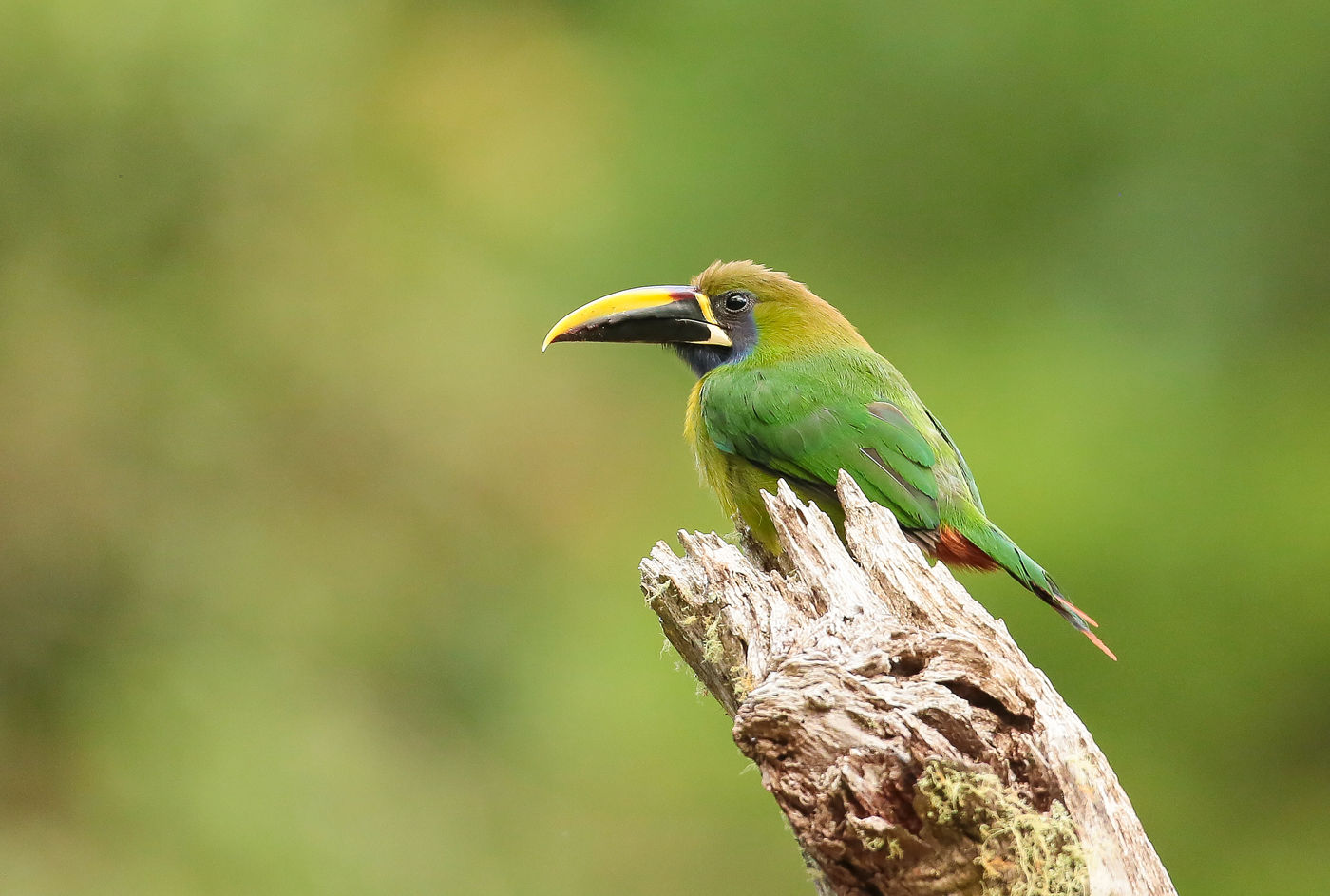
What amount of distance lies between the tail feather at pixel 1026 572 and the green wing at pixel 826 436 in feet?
0.41

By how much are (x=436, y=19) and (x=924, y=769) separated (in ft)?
27.0

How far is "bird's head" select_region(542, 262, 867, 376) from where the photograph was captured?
4160 mm

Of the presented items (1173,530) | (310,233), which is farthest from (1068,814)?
(310,233)

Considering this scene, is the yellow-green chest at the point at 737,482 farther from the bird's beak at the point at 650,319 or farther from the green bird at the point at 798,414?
the bird's beak at the point at 650,319

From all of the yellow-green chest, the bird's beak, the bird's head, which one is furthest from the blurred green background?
the yellow-green chest

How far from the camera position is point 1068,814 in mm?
2100

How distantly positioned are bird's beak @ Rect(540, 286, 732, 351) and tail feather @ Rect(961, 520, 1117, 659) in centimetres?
109

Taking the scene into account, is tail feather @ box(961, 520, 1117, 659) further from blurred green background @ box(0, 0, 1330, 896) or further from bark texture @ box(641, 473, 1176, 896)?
blurred green background @ box(0, 0, 1330, 896)

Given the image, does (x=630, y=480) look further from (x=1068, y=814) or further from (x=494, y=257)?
(x=1068, y=814)

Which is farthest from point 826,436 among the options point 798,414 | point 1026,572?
point 1026,572

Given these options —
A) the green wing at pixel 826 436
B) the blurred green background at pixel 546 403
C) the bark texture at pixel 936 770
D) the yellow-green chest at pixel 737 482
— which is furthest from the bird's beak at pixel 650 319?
the blurred green background at pixel 546 403

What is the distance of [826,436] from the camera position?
371 cm

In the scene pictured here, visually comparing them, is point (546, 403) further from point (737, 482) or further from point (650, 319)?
point (737, 482)

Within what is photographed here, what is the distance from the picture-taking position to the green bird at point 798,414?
3545 mm
